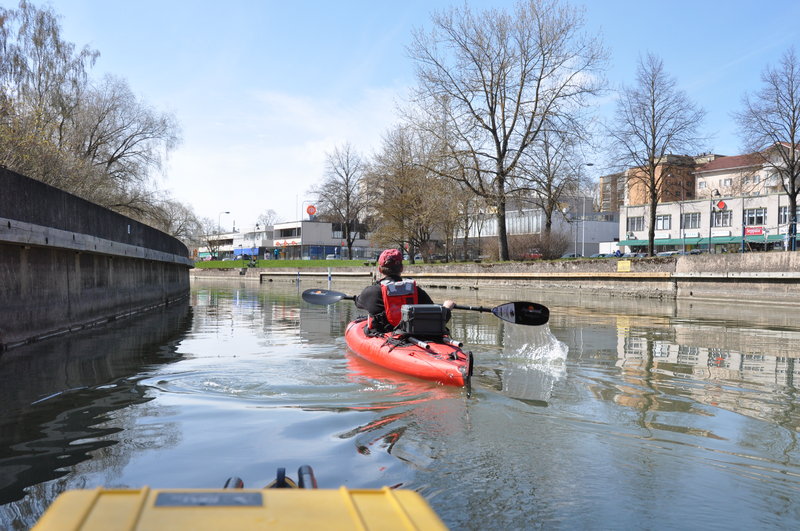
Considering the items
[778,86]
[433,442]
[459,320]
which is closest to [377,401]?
[433,442]

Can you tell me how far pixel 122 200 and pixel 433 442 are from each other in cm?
3015

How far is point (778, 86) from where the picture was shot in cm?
3269

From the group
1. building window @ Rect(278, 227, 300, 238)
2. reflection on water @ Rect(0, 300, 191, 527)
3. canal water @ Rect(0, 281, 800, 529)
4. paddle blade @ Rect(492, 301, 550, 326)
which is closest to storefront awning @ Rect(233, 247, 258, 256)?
building window @ Rect(278, 227, 300, 238)

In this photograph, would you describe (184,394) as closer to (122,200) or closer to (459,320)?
(459,320)

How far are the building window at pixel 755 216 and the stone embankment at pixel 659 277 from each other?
1282 inches

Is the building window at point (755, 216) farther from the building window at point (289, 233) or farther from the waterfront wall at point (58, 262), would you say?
the building window at point (289, 233)

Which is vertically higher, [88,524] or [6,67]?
[6,67]

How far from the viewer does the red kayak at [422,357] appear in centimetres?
731

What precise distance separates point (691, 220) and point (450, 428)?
6312 centimetres

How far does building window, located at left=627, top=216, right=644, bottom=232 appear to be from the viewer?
6575 centimetres

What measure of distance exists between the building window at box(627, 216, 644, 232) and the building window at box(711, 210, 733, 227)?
6909 millimetres

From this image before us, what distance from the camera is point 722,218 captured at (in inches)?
2360

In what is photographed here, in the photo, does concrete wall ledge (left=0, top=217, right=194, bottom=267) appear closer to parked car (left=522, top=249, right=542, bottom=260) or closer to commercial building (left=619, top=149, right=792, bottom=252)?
parked car (left=522, top=249, right=542, bottom=260)

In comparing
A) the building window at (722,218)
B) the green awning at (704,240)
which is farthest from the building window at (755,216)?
the green awning at (704,240)
